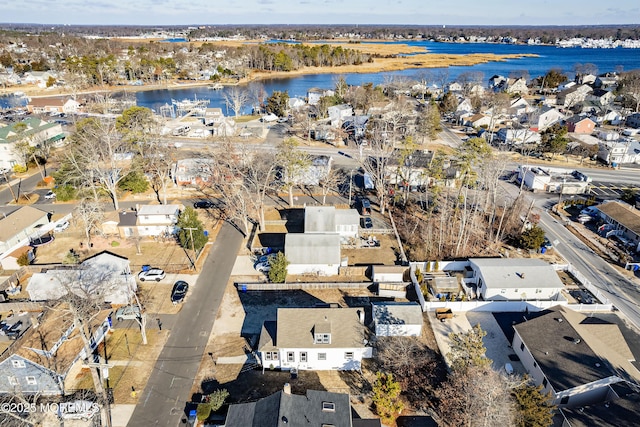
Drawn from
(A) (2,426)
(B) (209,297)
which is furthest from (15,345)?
(B) (209,297)

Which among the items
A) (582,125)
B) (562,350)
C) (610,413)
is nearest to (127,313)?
(562,350)

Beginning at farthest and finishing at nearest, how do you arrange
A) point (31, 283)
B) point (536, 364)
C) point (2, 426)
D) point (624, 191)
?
1. point (624, 191)
2. point (31, 283)
3. point (536, 364)
4. point (2, 426)

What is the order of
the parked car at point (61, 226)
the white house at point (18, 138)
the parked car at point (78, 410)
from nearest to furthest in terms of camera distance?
the parked car at point (78, 410) → the parked car at point (61, 226) → the white house at point (18, 138)

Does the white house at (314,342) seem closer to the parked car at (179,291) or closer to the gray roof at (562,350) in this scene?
the parked car at (179,291)

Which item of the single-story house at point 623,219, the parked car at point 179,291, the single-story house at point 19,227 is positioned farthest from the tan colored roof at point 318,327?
the single-story house at point 623,219

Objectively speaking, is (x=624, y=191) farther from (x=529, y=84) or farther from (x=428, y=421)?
(x=529, y=84)

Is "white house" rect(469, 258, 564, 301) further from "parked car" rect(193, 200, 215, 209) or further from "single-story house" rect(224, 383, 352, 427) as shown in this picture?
"parked car" rect(193, 200, 215, 209)
